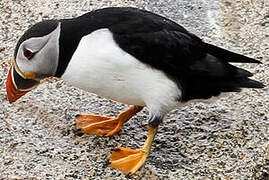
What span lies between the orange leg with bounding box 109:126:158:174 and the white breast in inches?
9.0

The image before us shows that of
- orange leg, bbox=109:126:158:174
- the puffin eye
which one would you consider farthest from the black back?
orange leg, bbox=109:126:158:174

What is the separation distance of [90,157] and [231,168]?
Answer: 2.80ft

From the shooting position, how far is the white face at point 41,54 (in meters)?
3.38

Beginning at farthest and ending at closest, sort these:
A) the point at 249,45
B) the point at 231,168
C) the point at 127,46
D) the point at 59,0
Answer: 1. the point at 59,0
2. the point at 249,45
3. the point at 231,168
4. the point at 127,46

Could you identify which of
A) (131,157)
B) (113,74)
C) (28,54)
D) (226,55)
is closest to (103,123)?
(131,157)

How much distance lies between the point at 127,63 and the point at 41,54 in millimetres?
520

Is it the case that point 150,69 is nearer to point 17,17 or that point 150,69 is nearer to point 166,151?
point 166,151

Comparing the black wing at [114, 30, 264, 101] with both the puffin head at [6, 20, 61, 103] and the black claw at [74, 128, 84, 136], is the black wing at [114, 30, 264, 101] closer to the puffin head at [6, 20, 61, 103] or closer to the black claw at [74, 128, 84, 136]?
the puffin head at [6, 20, 61, 103]

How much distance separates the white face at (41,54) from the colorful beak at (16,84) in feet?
0.34

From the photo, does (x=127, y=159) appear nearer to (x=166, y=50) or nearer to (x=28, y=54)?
(x=166, y=50)

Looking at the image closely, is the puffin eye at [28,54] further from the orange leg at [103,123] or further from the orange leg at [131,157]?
the orange leg at [131,157]

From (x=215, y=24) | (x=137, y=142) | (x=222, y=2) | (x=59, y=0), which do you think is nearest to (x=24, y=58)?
(x=137, y=142)

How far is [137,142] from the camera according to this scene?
372 centimetres

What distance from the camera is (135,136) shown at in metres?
3.77
